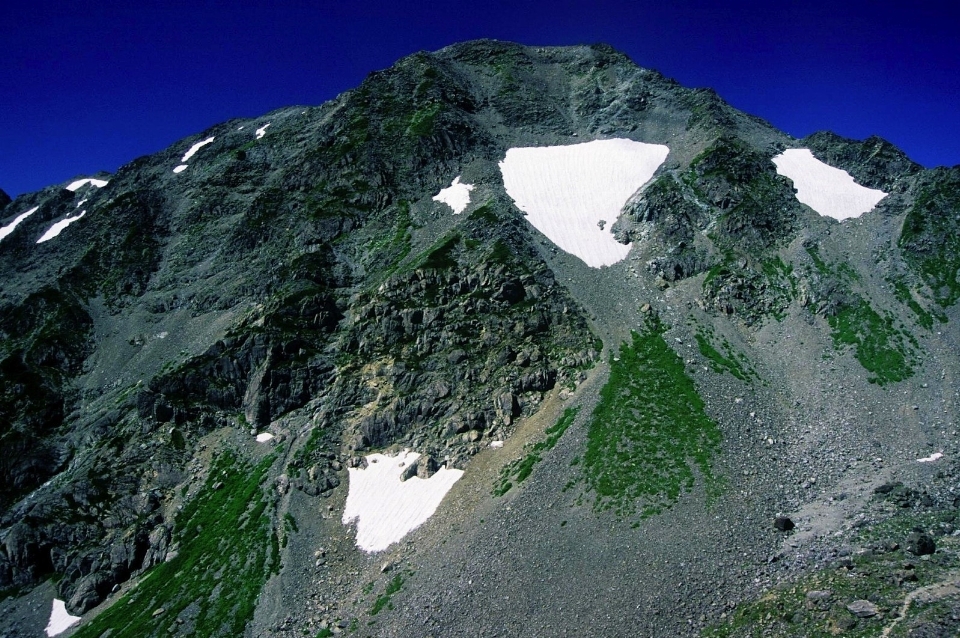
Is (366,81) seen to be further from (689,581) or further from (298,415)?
(689,581)

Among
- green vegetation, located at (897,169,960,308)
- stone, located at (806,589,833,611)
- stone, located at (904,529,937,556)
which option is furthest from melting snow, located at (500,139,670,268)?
stone, located at (806,589,833,611)

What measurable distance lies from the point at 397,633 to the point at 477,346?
3352cm

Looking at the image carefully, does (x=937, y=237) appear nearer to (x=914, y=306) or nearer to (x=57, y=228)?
(x=914, y=306)

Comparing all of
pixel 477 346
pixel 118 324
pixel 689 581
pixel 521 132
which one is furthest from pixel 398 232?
pixel 689 581

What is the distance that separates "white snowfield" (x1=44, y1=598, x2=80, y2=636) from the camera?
2044 inches

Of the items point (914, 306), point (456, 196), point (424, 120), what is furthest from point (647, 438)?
point (424, 120)

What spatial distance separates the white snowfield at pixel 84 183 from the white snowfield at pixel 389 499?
13936 centimetres

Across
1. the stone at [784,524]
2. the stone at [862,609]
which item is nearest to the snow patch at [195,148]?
the stone at [784,524]

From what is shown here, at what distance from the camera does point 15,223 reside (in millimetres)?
140375

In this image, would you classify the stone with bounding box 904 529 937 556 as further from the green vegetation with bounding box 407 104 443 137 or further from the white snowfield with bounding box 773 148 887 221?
the green vegetation with bounding box 407 104 443 137

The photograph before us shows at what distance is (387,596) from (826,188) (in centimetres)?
8484

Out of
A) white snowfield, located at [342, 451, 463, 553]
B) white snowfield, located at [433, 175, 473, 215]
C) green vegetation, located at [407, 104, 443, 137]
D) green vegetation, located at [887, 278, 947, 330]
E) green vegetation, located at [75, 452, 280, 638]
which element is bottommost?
green vegetation, located at [887, 278, 947, 330]

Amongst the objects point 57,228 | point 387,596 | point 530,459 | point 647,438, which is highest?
point 57,228

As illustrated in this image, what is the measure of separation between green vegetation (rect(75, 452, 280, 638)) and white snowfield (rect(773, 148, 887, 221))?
8404 centimetres
